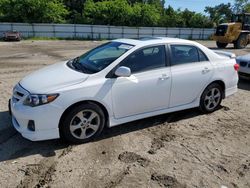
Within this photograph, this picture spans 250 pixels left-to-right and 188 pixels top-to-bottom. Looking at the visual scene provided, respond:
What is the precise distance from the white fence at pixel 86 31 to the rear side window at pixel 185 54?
98.5ft

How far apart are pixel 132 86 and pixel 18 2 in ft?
116

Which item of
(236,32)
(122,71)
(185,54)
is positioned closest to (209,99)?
(185,54)

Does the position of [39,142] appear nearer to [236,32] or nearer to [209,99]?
[209,99]

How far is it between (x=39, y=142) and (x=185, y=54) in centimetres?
298

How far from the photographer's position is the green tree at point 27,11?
35312mm

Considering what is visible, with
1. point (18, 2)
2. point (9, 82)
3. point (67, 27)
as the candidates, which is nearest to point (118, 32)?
point (67, 27)

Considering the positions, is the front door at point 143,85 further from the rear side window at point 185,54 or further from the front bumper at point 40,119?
the front bumper at point 40,119

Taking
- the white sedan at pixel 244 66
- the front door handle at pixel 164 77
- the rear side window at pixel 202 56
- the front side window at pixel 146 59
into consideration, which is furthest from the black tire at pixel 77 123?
the white sedan at pixel 244 66

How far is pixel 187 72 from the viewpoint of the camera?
5.27m

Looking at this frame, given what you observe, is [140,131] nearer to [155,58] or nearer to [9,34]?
[155,58]

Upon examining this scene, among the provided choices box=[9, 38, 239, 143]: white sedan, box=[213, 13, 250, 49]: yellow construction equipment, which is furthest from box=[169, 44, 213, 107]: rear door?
box=[213, 13, 250, 49]: yellow construction equipment

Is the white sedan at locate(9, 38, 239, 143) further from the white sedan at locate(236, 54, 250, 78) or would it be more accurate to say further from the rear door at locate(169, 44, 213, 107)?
the white sedan at locate(236, 54, 250, 78)

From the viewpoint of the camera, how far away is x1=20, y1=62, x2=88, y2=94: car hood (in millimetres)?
4195

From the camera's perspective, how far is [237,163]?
404cm
